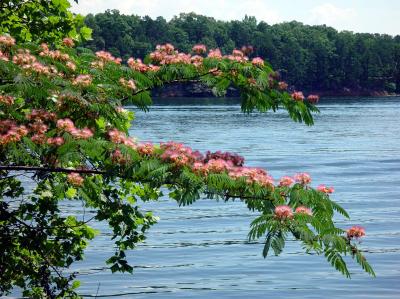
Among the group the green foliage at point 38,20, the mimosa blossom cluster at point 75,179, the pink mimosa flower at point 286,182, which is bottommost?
the mimosa blossom cluster at point 75,179

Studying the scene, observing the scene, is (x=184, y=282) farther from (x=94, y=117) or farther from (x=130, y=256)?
(x=94, y=117)

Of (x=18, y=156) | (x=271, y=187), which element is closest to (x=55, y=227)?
(x=18, y=156)

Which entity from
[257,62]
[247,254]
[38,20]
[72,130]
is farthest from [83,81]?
[247,254]

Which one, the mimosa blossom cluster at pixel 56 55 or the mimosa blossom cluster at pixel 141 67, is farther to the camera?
the mimosa blossom cluster at pixel 141 67

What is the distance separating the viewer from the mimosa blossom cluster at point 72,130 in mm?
7864

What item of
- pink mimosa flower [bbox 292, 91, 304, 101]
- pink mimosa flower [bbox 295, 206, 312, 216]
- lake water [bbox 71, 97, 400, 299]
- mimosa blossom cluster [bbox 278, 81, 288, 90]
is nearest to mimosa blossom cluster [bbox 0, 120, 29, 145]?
pink mimosa flower [bbox 295, 206, 312, 216]

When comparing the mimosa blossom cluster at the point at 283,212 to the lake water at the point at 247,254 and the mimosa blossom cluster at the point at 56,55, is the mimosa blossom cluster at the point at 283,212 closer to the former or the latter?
the mimosa blossom cluster at the point at 56,55

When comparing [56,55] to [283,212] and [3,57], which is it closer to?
[3,57]

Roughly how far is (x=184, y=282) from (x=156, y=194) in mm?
8258

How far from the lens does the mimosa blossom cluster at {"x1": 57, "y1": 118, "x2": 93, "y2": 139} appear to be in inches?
310

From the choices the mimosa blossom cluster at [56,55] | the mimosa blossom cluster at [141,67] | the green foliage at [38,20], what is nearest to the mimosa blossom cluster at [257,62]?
the mimosa blossom cluster at [141,67]

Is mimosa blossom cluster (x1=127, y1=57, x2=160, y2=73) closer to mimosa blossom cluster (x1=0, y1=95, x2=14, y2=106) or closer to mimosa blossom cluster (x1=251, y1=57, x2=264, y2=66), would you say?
mimosa blossom cluster (x1=251, y1=57, x2=264, y2=66)

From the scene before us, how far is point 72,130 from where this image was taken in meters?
7.89

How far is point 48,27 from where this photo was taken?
11648mm
